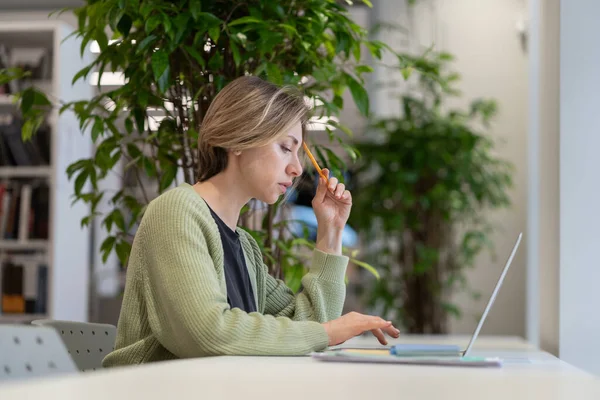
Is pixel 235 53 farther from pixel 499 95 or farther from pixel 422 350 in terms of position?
pixel 499 95

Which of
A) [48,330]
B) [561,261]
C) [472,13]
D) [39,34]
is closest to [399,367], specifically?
[48,330]

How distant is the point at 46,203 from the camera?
4906 millimetres

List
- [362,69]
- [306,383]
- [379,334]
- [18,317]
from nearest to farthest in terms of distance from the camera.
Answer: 1. [306,383]
2. [379,334]
3. [362,69]
4. [18,317]

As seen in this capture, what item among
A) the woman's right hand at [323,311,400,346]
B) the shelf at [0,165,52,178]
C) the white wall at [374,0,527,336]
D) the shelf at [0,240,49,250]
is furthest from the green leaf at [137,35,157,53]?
the white wall at [374,0,527,336]

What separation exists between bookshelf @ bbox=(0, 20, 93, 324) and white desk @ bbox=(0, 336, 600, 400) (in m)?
3.59

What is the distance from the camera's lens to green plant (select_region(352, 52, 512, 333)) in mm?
5414

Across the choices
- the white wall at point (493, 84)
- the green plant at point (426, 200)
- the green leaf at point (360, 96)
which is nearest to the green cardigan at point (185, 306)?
the green leaf at point (360, 96)

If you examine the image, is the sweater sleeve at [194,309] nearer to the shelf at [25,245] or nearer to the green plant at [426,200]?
the shelf at [25,245]

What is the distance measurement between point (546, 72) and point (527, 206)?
3.51 metres

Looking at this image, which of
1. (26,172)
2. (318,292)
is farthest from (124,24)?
(26,172)

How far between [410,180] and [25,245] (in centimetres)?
225

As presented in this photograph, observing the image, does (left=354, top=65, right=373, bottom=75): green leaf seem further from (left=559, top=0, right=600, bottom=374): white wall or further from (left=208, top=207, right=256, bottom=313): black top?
(left=208, top=207, right=256, bottom=313): black top

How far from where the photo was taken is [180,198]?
164cm

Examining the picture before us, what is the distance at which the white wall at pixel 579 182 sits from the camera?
91.4 inches
